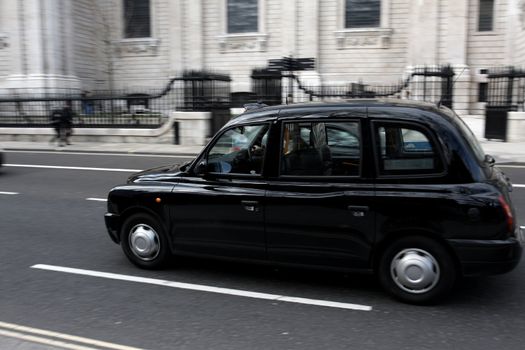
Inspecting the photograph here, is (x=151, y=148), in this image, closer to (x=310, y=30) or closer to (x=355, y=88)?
(x=355, y=88)

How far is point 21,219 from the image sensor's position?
8039mm

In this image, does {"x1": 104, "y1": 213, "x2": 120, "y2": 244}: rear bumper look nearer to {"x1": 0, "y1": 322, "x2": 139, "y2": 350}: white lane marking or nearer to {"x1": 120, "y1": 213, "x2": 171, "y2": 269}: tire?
{"x1": 120, "y1": 213, "x2": 171, "y2": 269}: tire

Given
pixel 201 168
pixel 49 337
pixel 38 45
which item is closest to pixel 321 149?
pixel 201 168

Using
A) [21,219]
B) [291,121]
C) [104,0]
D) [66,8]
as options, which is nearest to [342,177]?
[291,121]

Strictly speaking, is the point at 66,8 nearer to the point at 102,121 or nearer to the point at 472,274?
the point at 102,121

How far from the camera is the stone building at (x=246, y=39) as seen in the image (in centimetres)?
2506

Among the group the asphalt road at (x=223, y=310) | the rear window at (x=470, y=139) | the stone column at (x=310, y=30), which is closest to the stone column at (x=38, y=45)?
the stone column at (x=310, y=30)

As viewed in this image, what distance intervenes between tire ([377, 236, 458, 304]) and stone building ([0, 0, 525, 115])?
21.7 metres

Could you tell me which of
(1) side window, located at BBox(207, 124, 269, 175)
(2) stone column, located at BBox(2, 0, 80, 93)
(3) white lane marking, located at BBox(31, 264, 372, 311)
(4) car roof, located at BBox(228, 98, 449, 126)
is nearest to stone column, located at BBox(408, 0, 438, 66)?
(2) stone column, located at BBox(2, 0, 80, 93)

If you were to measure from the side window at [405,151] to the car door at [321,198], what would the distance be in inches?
6.9

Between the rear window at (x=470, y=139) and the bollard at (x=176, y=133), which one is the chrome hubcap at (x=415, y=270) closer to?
the rear window at (x=470, y=139)

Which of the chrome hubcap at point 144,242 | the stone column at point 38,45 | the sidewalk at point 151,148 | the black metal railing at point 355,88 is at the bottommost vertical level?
the chrome hubcap at point 144,242

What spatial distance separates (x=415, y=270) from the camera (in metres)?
4.32

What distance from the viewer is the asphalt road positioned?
12.5 ft
